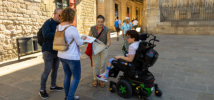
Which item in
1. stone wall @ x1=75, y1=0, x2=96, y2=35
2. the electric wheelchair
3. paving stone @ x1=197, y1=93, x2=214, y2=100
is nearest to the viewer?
the electric wheelchair

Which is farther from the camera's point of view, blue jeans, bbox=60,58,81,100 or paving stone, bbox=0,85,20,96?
paving stone, bbox=0,85,20,96

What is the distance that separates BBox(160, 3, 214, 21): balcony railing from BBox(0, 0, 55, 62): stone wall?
12.5 m

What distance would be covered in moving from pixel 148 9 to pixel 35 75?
576 inches

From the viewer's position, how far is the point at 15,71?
17.3 feet

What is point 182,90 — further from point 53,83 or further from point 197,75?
point 53,83

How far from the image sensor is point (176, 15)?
17125 mm

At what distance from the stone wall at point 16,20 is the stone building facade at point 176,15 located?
1130cm

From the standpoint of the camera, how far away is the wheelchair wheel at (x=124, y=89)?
3180 millimetres

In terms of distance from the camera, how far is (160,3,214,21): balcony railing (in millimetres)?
16422

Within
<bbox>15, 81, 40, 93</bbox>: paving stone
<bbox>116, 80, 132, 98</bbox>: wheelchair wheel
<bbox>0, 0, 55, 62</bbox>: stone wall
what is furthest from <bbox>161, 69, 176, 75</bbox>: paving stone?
<bbox>0, 0, 55, 62</bbox>: stone wall

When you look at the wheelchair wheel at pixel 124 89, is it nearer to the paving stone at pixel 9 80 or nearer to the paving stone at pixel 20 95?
the paving stone at pixel 20 95

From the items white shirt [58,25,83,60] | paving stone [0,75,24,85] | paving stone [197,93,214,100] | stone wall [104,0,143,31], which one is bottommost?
paving stone [197,93,214,100]

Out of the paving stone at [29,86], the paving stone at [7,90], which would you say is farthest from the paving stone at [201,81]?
the paving stone at [7,90]

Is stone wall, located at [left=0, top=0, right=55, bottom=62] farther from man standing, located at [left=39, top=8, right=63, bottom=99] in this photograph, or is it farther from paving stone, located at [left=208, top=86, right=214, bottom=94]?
paving stone, located at [left=208, top=86, right=214, bottom=94]
